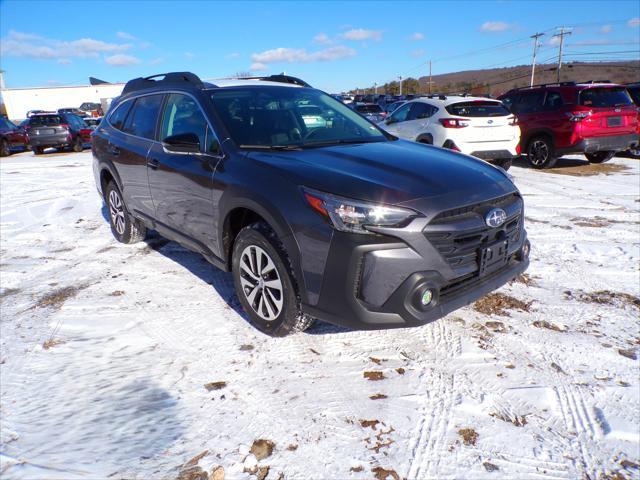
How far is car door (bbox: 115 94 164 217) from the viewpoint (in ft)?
13.8

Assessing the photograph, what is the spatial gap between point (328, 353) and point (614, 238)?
13.1 ft

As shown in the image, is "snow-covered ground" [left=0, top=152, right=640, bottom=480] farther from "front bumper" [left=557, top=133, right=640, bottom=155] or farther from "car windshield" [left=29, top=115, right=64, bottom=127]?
"car windshield" [left=29, top=115, right=64, bottom=127]

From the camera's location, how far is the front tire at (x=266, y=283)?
9.20ft

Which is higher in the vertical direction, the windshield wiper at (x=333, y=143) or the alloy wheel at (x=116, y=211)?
the windshield wiper at (x=333, y=143)

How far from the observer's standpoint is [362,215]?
242 centimetres

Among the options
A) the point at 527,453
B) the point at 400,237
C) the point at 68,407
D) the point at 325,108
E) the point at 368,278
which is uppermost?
the point at 325,108

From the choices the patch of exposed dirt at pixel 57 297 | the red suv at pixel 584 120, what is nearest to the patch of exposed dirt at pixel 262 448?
the patch of exposed dirt at pixel 57 297

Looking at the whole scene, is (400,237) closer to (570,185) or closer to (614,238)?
(614,238)

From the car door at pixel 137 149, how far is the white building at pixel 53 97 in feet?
193

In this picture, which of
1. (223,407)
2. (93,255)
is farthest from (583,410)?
(93,255)

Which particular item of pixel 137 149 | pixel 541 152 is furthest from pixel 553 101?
pixel 137 149

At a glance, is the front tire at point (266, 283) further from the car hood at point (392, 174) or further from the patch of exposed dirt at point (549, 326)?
the patch of exposed dirt at point (549, 326)

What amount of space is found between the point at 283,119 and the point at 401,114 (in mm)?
7147

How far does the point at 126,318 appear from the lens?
→ 11.4ft
